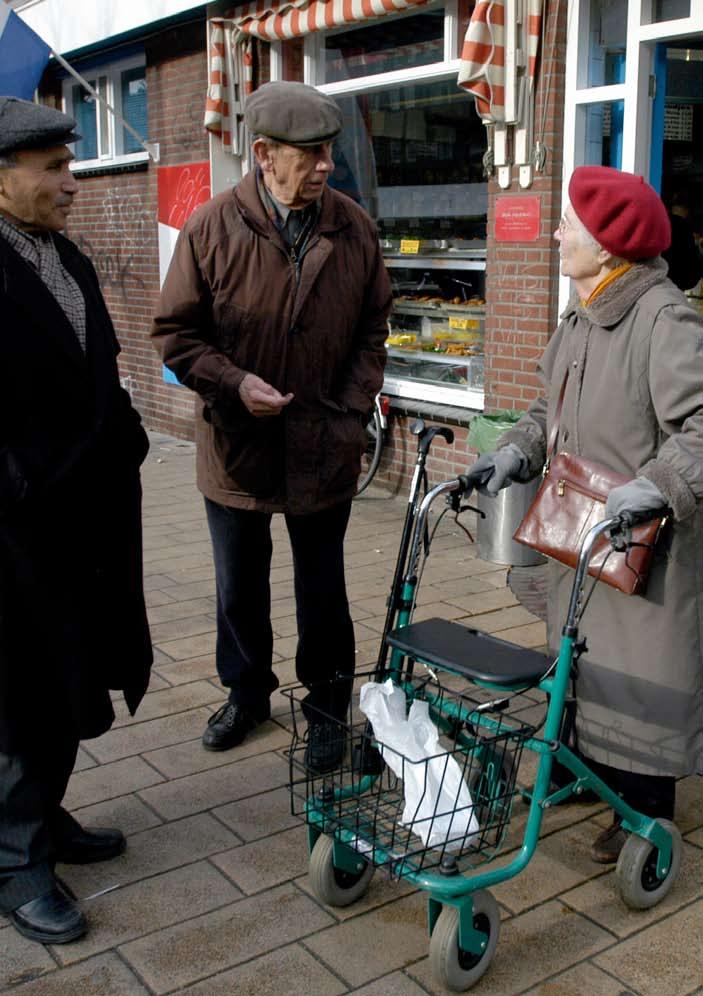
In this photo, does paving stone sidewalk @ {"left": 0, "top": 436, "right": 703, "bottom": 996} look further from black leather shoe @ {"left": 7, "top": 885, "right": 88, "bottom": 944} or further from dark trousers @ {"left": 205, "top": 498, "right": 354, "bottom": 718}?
dark trousers @ {"left": 205, "top": 498, "right": 354, "bottom": 718}

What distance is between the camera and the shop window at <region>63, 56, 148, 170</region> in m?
10.8

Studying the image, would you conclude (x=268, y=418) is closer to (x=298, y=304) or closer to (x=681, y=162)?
(x=298, y=304)

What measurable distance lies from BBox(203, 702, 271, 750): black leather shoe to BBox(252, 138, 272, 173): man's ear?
72.4 inches

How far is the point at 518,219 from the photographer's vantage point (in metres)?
6.62

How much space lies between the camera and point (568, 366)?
3.21 metres

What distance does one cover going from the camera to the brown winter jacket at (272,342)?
145 inches

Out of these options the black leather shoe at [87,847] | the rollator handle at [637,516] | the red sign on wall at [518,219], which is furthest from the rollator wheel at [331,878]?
the red sign on wall at [518,219]

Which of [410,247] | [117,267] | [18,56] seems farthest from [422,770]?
[117,267]

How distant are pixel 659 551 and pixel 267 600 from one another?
1.50 m

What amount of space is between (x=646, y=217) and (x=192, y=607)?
336 cm

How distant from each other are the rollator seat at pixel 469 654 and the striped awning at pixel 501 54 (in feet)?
13.4

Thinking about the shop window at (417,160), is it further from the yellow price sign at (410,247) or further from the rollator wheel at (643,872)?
the rollator wheel at (643,872)

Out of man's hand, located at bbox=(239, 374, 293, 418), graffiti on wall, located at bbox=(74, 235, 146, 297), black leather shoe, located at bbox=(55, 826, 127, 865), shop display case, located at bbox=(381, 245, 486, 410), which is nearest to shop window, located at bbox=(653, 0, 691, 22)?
shop display case, located at bbox=(381, 245, 486, 410)

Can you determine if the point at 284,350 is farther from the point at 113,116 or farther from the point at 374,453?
the point at 113,116
